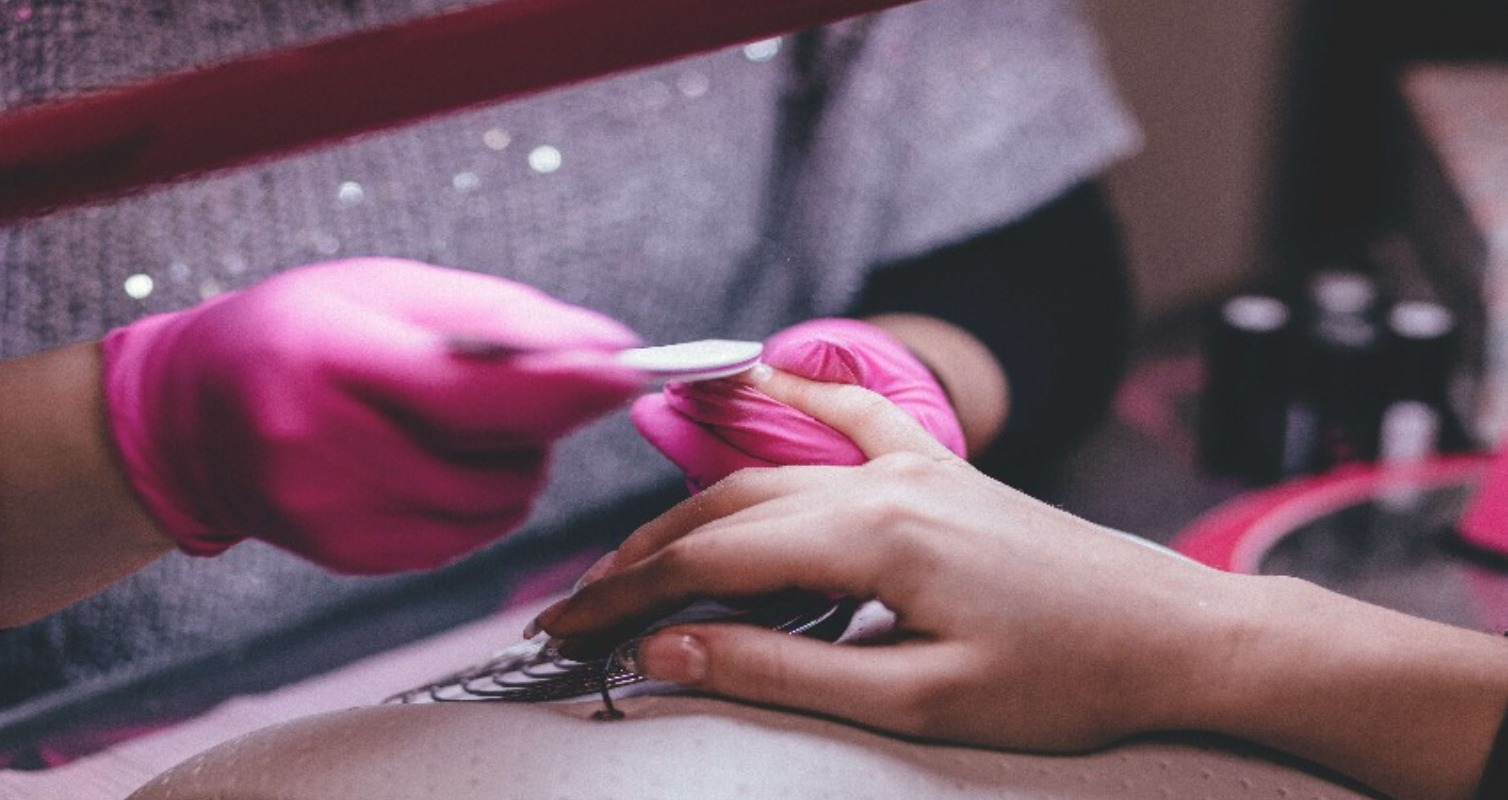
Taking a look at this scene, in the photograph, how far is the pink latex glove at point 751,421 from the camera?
1.21ft

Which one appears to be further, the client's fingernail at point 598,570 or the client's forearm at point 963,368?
the client's forearm at point 963,368

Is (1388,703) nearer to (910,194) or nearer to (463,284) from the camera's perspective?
(463,284)

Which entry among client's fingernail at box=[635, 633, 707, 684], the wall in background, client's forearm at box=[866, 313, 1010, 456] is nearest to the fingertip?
client's fingernail at box=[635, 633, 707, 684]

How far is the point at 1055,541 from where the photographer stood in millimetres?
367

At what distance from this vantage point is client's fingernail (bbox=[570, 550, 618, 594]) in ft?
1.20

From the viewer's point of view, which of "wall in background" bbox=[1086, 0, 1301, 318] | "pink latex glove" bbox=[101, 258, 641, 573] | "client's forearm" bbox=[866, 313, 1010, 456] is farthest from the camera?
"wall in background" bbox=[1086, 0, 1301, 318]

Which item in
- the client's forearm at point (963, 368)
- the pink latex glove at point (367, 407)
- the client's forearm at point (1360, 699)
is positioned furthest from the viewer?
the client's forearm at point (963, 368)

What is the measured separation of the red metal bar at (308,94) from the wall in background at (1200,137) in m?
1.02

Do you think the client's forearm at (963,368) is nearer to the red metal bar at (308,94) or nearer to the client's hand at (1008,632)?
the client's hand at (1008,632)

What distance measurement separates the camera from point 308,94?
11.1 inches

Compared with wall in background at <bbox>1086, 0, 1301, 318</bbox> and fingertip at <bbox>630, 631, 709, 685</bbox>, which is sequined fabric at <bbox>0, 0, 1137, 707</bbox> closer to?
fingertip at <bbox>630, 631, 709, 685</bbox>

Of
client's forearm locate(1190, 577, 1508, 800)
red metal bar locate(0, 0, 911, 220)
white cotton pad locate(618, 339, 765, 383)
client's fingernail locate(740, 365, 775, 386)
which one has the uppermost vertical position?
red metal bar locate(0, 0, 911, 220)

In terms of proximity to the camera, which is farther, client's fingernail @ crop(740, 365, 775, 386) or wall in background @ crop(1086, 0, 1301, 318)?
wall in background @ crop(1086, 0, 1301, 318)

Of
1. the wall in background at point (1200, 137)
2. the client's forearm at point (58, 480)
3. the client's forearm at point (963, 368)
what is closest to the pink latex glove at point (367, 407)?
the client's forearm at point (58, 480)
